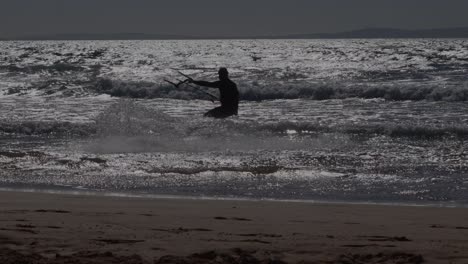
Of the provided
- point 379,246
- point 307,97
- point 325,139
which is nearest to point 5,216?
point 379,246

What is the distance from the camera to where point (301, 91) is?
28047 millimetres

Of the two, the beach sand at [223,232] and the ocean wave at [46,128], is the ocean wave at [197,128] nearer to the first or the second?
the ocean wave at [46,128]

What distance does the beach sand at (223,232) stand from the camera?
15.6 feet

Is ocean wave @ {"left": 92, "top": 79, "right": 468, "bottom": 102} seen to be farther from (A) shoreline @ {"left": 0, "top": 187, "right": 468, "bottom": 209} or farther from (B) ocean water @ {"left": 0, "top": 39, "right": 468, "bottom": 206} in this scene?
(A) shoreline @ {"left": 0, "top": 187, "right": 468, "bottom": 209}

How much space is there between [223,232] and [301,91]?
22.7m

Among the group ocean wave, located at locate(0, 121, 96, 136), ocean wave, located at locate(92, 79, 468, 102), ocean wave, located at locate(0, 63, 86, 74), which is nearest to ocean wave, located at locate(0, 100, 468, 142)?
ocean wave, located at locate(0, 121, 96, 136)

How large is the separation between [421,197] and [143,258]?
170 inches

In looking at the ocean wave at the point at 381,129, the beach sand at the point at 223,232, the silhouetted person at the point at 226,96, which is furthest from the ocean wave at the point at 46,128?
the beach sand at the point at 223,232

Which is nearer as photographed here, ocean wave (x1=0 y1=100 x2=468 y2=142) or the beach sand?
the beach sand

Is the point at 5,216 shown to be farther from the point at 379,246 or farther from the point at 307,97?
the point at 307,97

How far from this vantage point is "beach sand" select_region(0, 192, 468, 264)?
4.74 metres

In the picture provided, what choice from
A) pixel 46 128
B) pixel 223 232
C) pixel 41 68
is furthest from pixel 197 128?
pixel 41 68

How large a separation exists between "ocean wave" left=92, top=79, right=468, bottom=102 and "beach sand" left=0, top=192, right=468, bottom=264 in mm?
17350

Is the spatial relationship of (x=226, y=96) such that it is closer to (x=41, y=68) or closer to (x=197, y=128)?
(x=197, y=128)
